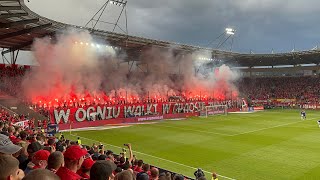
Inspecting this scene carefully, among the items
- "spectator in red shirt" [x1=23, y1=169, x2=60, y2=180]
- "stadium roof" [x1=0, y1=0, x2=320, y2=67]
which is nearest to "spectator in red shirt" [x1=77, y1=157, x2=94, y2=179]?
"spectator in red shirt" [x1=23, y1=169, x2=60, y2=180]

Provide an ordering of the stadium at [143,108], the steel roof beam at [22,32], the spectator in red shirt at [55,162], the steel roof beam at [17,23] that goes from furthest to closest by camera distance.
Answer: the steel roof beam at [22,32] < the steel roof beam at [17,23] < the stadium at [143,108] < the spectator in red shirt at [55,162]

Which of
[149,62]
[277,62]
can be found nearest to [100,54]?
[149,62]

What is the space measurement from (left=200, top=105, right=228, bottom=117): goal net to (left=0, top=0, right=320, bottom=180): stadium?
237mm

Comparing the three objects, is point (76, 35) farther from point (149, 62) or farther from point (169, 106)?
point (149, 62)

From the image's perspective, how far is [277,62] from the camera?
71.1 m

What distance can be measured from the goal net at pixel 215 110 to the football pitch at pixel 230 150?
1769cm

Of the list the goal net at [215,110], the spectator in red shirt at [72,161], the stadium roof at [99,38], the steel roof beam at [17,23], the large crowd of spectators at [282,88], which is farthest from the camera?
the large crowd of spectators at [282,88]

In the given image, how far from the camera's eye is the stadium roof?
2749 centimetres

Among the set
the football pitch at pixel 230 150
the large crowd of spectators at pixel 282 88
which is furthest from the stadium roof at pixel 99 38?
the football pitch at pixel 230 150

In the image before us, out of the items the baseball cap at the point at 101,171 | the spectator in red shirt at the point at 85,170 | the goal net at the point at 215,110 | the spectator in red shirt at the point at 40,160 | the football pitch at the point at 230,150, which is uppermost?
the baseball cap at the point at 101,171

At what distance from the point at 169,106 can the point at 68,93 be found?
15.0 metres

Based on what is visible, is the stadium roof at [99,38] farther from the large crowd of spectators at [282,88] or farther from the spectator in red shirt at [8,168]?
the spectator in red shirt at [8,168]

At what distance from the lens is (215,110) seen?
51.9 meters

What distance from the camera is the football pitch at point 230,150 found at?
51.4 feet
